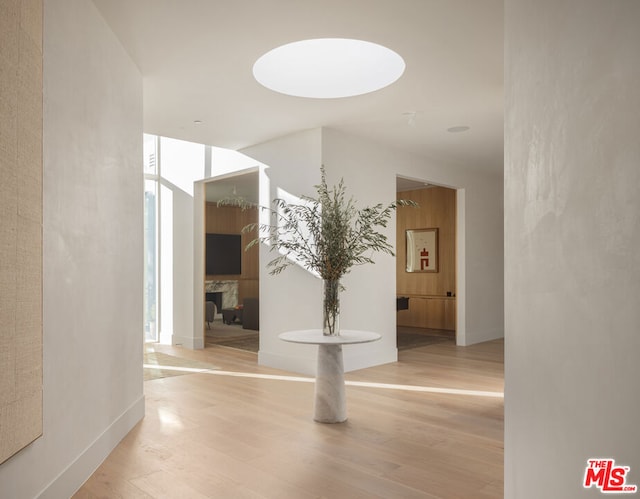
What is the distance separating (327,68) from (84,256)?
3.07 meters

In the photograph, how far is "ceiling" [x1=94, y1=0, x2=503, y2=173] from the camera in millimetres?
3334

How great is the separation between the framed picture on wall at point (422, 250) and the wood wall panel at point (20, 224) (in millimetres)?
8936

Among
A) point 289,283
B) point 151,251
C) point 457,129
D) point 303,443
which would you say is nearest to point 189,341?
point 151,251

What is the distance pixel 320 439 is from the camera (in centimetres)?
371

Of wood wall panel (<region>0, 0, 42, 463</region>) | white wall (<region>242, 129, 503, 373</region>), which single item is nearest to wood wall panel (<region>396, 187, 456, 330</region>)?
white wall (<region>242, 129, 503, 373</region>)

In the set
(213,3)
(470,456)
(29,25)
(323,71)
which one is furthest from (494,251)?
(29,25)

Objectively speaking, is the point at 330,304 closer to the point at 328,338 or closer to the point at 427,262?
the point at 328,338

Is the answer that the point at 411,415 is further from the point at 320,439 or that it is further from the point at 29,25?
the point at 29,25

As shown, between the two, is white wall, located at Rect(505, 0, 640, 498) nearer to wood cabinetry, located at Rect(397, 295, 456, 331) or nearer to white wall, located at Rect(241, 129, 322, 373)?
white wall, located at Rect(241, 129, 322, 373)

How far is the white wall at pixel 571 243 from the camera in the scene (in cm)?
110

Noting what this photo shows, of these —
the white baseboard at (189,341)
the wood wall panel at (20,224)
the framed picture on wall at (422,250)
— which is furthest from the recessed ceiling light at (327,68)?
the framed picture on wall at (422,250)

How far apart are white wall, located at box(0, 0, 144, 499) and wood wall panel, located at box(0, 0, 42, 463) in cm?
14

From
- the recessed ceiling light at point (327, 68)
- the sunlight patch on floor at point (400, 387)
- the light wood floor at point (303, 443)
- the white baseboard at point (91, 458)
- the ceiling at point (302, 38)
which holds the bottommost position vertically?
the sunlight patch on floor at point (400, 387)

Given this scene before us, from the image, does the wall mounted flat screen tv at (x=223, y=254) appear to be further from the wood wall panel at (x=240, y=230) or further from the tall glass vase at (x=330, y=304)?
the tall glass vase at (x=330, y=304)
